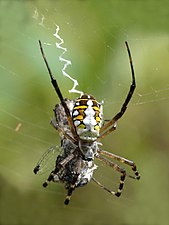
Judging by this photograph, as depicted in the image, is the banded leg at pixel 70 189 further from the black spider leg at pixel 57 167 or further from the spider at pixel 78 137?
the black spider leg at pixel 57 167

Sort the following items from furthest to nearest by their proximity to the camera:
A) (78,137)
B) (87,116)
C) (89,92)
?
(89,92) < (78,137) < (87,116)

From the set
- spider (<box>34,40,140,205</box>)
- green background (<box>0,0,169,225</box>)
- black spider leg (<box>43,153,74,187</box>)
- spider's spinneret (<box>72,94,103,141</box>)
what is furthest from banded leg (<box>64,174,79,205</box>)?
green background (<box>0,0,169,225</box>)

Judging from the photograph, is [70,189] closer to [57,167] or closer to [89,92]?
[57,167]

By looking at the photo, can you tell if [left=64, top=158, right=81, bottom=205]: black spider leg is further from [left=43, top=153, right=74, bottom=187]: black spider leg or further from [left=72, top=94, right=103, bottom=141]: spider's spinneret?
[left=72, top=94, right=103, bottom=141]: spider's spinneret

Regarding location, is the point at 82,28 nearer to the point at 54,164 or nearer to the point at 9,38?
the point at 9,38

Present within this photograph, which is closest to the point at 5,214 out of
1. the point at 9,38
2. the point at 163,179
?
the point at 163,179

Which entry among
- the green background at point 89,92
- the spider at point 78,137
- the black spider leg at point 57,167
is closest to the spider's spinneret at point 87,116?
the spider at point 78,137

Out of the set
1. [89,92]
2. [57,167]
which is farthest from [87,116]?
[89,92]
